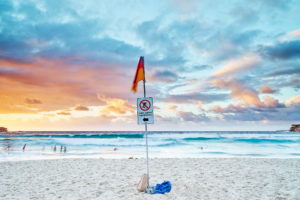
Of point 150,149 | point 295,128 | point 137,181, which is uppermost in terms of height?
point 137,181

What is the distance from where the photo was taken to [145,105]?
607 centimetres

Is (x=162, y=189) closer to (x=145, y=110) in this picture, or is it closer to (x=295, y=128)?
(x=145, y=110)

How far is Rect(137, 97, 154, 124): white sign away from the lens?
19.7 ft

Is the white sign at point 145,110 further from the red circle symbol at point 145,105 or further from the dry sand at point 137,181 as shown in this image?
the dry sand at point 137,181

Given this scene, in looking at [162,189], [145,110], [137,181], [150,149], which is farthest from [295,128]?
[145,110]

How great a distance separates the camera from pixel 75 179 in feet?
25.9

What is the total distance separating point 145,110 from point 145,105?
0.46 ft

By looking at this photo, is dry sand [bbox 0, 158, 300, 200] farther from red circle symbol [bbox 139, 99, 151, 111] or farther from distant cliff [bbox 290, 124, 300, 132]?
distant cliff [bbox 290, 124, 300, 132]

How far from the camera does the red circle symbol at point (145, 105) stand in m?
6.04

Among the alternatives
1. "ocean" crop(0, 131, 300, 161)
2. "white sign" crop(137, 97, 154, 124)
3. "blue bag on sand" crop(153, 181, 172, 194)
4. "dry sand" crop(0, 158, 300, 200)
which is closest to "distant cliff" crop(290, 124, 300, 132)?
"ocean" crop(0, 131, 300, 161)

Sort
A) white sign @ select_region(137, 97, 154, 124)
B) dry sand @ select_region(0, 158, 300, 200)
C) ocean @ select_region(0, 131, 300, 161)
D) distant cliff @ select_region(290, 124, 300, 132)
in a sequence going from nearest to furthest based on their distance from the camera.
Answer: dry sand @ select_region(0, 158, 300, 200)
white sign @ select_region(137, 97, 154, 124)
ocean @ select_region(0, 131, 300, 161)
distant cliff @ select_region(290, 124, 300, 132)

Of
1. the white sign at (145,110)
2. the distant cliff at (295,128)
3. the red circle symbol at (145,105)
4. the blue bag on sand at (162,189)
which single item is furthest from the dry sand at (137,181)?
the distant cliff at (295,128)

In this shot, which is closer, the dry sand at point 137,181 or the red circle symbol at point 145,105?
the dry sand at point 137,181

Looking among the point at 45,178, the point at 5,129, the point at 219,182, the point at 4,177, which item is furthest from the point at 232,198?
the point at 5,129
